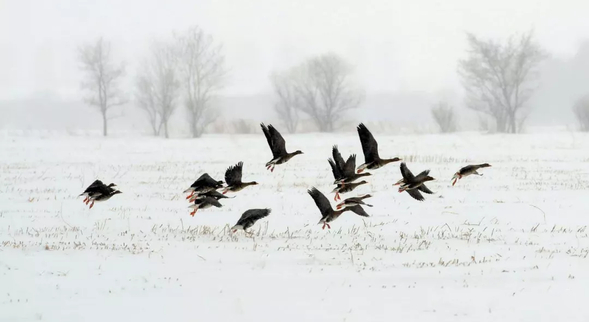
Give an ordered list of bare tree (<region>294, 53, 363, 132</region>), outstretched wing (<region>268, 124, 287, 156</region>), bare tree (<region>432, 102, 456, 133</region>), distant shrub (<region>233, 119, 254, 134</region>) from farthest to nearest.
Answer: bare tree (<region>294, 53, 363, 132</region>) < bare tree (<region>432, 102, 456, 133</region>) < distant shrub (<region>233, 119, 254, 134</region>) < outstretched wing (<region>268, 124, 287, 156</region>)

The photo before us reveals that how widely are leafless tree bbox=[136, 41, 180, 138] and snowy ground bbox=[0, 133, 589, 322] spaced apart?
185ft

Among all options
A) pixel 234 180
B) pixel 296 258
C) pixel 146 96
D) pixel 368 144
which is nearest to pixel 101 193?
pixel 234 180

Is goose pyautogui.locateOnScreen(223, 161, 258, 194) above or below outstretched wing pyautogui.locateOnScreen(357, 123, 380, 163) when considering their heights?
below

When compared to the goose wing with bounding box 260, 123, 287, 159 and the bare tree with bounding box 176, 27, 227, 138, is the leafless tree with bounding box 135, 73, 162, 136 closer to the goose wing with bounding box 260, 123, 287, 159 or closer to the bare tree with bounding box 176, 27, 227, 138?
the bare tree with bounding box 176, 27, 227, 138

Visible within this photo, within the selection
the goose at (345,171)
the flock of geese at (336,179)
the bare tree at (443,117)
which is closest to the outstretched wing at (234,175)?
the flock of geese at (336,179)

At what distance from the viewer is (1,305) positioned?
706 centimetres

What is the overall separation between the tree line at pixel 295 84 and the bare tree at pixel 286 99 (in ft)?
0.42

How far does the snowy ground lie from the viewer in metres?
7.18

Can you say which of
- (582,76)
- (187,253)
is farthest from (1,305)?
(582,76)

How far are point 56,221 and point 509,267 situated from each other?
28.6ft

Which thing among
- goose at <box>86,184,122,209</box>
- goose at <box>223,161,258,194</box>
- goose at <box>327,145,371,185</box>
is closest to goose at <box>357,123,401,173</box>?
goose at <box>327,145,371,185</box>

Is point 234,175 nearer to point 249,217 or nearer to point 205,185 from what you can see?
point 205,185

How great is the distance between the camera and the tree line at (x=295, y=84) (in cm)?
7481

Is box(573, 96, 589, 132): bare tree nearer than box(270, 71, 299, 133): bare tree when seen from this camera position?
Yes
